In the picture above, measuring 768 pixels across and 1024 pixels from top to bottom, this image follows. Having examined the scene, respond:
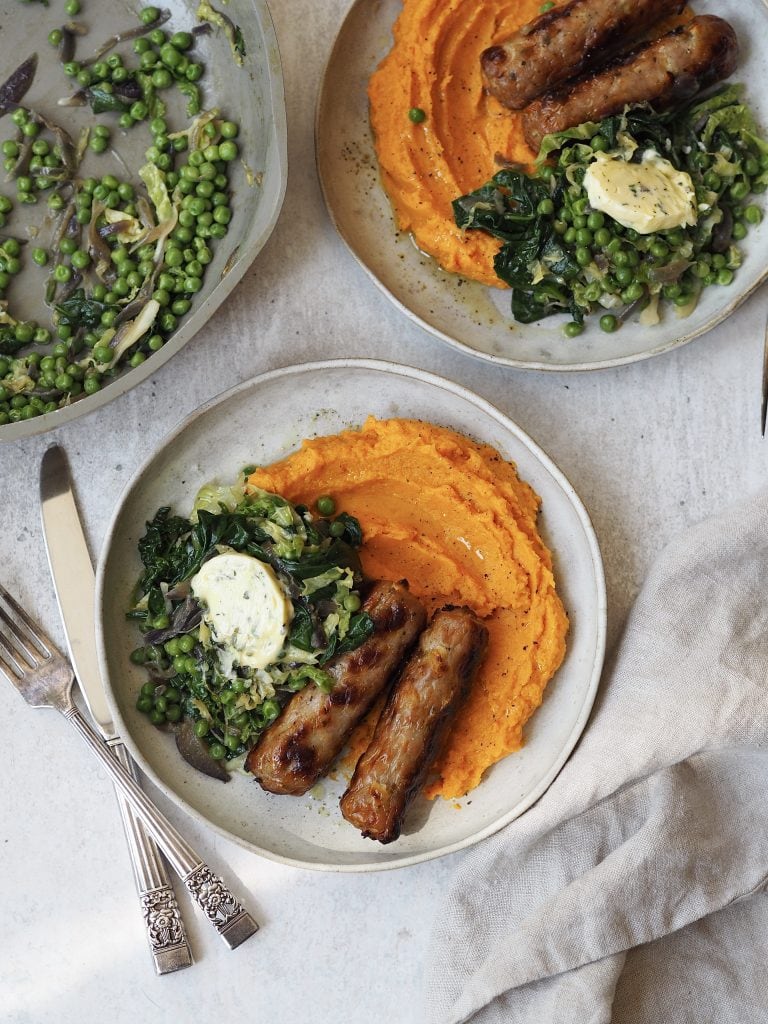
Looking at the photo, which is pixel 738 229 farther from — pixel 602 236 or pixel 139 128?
pixel 139 128

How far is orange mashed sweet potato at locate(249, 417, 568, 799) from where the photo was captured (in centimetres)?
380

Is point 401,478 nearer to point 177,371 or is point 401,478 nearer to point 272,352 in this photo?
point 272,352

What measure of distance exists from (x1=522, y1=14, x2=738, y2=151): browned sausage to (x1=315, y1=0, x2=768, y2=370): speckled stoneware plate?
10.4 inches

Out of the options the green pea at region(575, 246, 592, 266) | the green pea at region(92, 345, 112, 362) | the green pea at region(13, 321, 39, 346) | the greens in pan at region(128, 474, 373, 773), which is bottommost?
the greens in pan at region(128, 474, 373, 773)

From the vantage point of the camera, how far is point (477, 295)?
13.5 feet

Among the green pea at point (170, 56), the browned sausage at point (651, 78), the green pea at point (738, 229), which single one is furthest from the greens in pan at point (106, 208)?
the green pea at point (738, 229)

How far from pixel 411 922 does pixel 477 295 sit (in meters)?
2.98

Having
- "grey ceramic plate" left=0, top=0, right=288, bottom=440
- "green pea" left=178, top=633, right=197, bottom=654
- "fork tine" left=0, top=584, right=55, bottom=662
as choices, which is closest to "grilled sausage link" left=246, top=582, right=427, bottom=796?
"green pea" left=178, top=633, right=197, bottom=654

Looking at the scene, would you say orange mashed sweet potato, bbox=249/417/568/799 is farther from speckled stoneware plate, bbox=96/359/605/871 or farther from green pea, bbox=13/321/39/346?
green pea, bbox=13/321/39/346

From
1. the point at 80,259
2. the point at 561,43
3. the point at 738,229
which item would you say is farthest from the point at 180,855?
the point at 561,43

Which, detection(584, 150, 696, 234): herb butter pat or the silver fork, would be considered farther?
the silver fork

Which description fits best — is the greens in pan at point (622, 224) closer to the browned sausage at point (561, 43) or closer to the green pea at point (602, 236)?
the green pea at point (602, 236)

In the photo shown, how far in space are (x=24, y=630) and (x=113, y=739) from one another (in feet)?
2.14

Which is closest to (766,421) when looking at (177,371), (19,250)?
(177,371)
